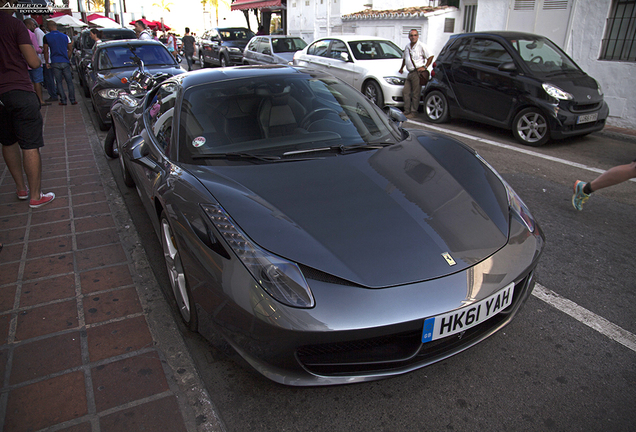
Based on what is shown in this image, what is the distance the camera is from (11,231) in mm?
3775

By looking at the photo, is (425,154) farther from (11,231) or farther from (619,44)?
(619,44)

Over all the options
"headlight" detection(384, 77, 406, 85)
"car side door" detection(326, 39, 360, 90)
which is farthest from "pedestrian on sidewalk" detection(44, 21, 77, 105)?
"headlight" detection(384, 77, 406, 85)

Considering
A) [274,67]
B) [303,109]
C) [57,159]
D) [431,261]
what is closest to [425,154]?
[303,109]

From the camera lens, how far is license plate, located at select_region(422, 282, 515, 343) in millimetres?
1776

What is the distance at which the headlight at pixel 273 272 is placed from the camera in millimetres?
1778

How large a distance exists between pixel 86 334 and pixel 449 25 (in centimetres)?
1488

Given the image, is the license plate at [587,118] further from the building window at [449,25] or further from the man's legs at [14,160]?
the building window at [449,25]

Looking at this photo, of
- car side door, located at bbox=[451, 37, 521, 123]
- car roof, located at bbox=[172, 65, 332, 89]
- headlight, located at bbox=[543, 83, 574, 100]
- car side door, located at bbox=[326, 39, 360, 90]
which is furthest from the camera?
car side door, located at bbox=[326, 39, 360, 90]

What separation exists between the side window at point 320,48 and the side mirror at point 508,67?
4.79 metres

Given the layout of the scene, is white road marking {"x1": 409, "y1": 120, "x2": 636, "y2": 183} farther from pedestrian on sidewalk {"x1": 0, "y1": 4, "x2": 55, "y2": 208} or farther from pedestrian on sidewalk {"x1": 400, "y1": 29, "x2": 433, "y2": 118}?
pedestrian on sidewalk {"x1": 0, "y1": 4, "x2": 55, "y2": 208}

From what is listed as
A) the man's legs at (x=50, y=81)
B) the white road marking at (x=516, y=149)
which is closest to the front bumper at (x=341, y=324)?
the white road marking at (x=516, y=149)

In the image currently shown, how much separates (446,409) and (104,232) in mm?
3066

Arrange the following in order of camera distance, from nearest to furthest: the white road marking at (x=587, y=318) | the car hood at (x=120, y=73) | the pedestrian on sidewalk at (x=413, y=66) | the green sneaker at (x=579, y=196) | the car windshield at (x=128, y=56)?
the white road marking at (x=587, y=318) < the green sneaker at (x=579, y=196) < the car hood at (x=120, y=73) < the car windshield at (x=128, y=56) < the pedestrian on sidewalk at (x=413, y=66)

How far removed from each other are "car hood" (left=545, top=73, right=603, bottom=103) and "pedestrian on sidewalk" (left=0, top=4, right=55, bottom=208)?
668 cm
